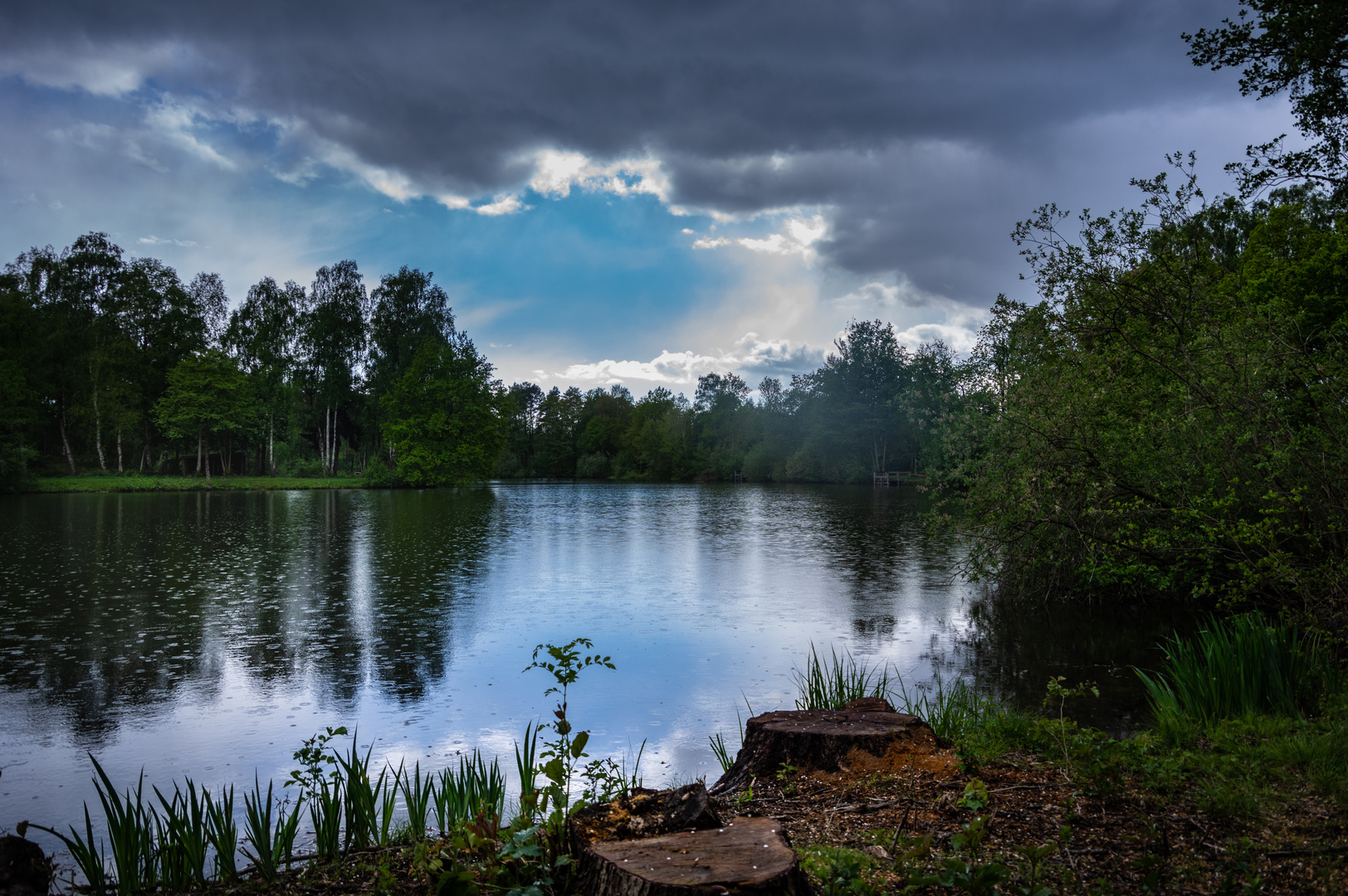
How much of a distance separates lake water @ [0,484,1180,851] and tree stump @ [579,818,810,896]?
3353mm

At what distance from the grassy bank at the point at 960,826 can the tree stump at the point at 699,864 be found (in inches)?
7.2

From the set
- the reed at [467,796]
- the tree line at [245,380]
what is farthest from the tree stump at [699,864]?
the tree line at [245,380]

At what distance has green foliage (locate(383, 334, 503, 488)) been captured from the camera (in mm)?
55312

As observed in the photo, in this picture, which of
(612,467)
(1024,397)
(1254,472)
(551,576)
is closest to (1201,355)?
(1254,472)

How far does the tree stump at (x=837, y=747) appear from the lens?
14.5ft

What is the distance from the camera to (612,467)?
9494 cm

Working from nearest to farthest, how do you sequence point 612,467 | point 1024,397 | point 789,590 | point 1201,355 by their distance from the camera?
point 1201,355
point 1024,397
point 789,590
point 612,467

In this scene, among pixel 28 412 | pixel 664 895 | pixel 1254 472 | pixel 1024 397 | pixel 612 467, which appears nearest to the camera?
pixel 664 895

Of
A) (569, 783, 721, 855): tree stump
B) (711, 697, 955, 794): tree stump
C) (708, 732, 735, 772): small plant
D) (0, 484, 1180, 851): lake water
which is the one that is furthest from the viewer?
(0, 484, 1180, 851): lake water

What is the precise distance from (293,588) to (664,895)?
14436mm

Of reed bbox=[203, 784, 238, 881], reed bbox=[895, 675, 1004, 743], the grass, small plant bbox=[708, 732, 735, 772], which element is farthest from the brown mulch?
reed bbox=[203, 784, 238, 881]

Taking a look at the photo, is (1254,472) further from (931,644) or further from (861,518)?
(861,518)

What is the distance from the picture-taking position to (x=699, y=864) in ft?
8.64

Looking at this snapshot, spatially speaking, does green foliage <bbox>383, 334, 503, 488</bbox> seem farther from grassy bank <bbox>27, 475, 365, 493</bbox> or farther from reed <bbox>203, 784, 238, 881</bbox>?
reed <bbox>203, 784, 238, 881</bbox>
